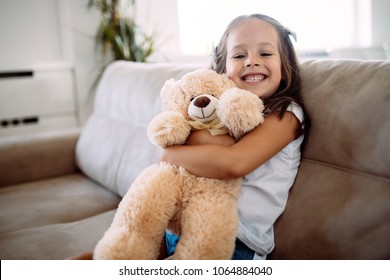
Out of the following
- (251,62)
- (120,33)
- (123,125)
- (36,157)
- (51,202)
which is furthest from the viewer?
(120,33)

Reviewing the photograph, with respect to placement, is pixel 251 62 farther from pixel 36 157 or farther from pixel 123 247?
pixel 36 157

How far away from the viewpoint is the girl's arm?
897mm

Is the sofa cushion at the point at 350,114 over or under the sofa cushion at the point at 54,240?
over

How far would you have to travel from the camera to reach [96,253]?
0.85 meters

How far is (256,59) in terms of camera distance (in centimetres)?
104

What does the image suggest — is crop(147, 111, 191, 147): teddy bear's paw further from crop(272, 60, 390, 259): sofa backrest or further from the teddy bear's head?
crop(272, 60, 390, 259): sofa backrest

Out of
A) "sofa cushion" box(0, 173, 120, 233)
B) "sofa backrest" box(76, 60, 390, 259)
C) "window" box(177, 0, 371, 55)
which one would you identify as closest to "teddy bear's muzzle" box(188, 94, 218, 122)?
"sofa backrest" box(76, 60, 390, 259)

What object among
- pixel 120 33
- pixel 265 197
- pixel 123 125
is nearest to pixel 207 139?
pixel 265 197

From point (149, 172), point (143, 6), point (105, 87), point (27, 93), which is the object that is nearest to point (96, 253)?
point (149, 172)

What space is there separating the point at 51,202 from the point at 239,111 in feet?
3.52

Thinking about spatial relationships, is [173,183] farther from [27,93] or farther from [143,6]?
[143,6]

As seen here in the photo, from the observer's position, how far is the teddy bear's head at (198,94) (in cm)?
93

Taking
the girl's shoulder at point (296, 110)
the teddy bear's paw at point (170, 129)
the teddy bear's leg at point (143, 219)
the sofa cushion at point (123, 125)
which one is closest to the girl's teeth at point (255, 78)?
the girl's shoulder at point (296, 110)

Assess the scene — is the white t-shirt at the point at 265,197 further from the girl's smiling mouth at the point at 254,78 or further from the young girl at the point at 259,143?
the girl's smiling mouth at the point at 254,78
